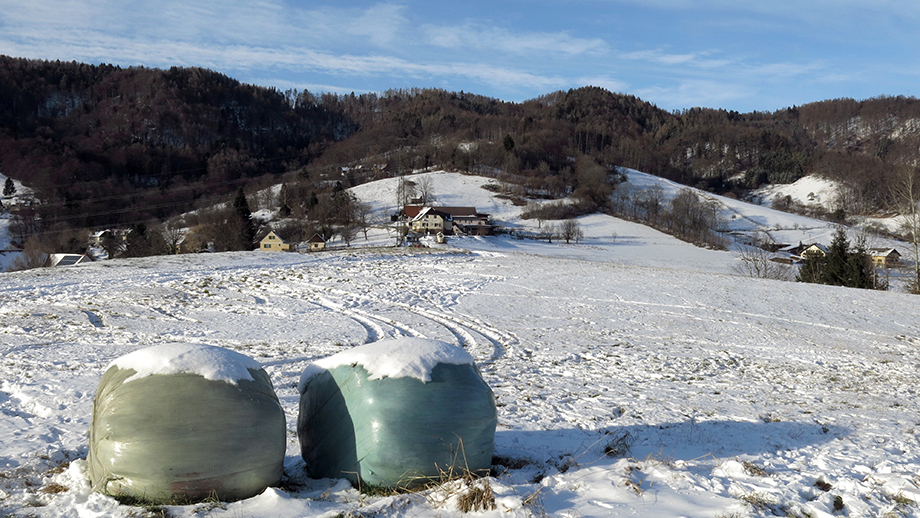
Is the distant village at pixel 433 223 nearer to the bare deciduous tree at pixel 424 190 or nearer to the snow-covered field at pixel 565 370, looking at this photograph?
the bare deciduous tree at pixel 424 190

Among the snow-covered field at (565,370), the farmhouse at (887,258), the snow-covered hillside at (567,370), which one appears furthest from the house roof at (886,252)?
the snow-covered field at (565,370)

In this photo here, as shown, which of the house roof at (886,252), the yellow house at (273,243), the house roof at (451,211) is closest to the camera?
the yellow house at (273,243)

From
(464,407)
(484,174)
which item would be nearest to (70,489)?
(464,407)

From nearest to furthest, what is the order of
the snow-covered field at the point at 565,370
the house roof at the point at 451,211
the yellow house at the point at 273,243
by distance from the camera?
the snow-covered field at the point at 565,370 → the yellow house at the point at 273,243 → the house roof at the point at 451,211

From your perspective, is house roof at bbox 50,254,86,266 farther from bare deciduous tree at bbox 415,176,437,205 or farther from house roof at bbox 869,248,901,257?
house roof at bbox 869,248,901,257

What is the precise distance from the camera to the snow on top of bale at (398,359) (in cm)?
552

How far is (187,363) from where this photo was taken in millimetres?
5078

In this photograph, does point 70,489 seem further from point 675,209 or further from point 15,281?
point 675,209

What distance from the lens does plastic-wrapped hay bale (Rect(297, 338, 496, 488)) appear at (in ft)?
17.3

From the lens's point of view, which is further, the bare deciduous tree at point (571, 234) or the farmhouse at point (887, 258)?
the bare deciduous tree at point (571, 234)

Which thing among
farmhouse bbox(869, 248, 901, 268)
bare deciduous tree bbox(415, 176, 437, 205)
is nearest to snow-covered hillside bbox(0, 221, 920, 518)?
farmhouse bbox(869, 248, 901, 268)

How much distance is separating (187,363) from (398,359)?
6.74 feet

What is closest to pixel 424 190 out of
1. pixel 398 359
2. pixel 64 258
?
pixel 64 258

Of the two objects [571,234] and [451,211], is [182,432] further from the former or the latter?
[451,211]
